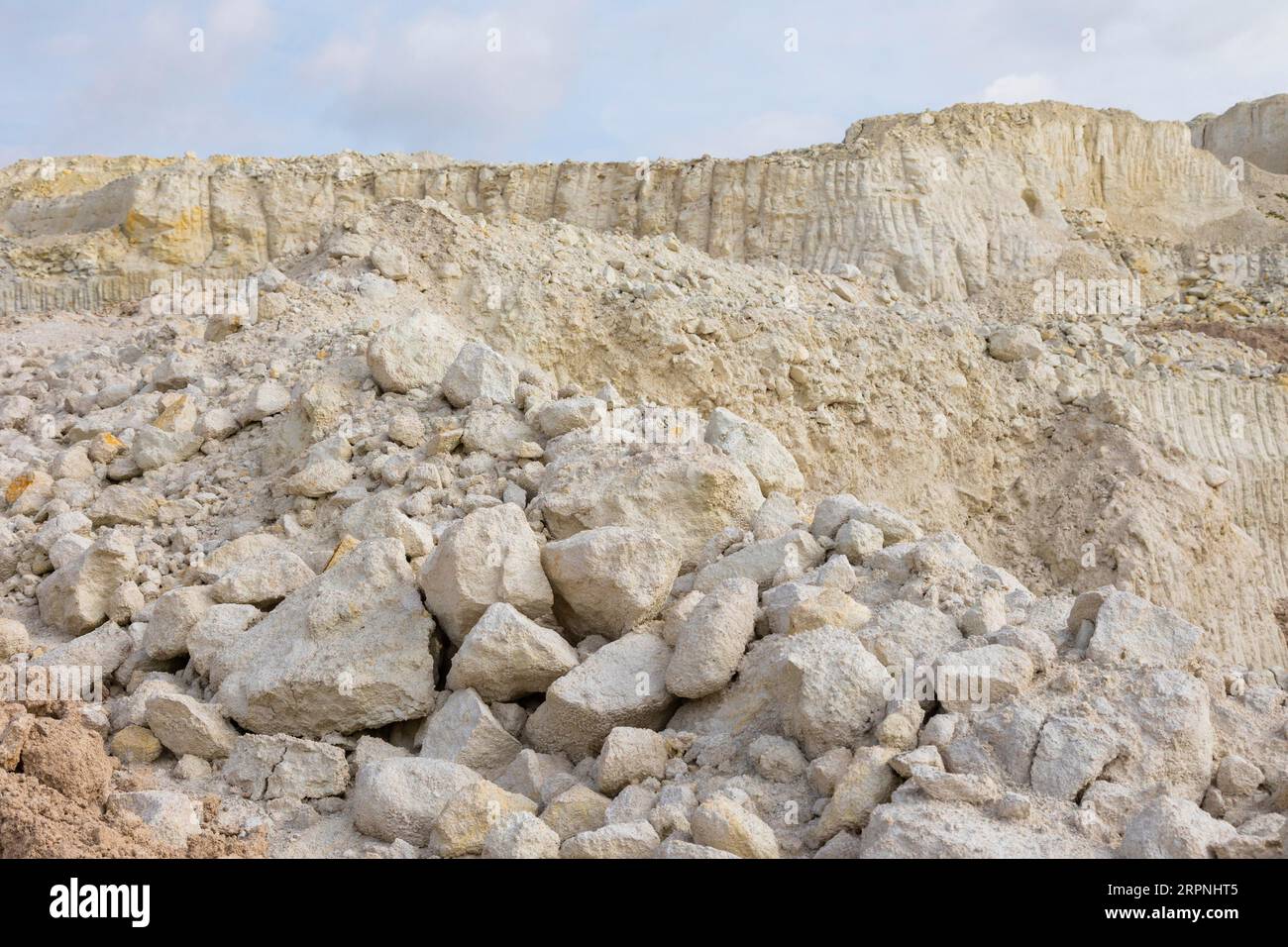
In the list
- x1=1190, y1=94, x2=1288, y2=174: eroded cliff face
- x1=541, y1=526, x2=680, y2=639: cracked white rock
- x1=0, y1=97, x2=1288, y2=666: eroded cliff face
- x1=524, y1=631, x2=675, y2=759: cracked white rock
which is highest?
x1=1190, y1=94, x2=1288, y2=174: eroded cliff face

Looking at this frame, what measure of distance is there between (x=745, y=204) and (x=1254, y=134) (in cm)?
1421

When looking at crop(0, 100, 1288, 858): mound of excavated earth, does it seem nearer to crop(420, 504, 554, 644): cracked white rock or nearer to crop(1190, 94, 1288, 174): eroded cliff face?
crop(420, 504, 554, 644): cracked white rock

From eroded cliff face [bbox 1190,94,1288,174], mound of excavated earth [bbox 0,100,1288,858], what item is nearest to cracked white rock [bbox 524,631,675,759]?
mound of excavated earth [bbox 0,100,1288,858]

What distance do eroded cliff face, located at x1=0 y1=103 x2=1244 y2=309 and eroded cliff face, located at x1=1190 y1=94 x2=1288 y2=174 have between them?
5.68 meters

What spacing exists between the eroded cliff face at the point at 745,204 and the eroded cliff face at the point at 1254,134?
5682 millimetres

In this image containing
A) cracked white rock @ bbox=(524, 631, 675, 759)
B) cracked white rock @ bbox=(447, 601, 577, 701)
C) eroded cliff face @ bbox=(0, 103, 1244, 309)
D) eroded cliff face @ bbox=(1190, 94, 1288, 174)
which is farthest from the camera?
eroded cliff face @ bbox=(1190, 94, 1288, 174)

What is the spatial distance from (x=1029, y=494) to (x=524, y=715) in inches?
350

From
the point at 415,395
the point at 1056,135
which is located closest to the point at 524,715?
the point at 415,395

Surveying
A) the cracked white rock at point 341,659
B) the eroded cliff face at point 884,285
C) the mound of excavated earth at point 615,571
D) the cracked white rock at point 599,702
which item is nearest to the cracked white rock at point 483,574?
the mound of excavated earth at point 615,571

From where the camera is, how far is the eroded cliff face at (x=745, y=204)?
17.2m

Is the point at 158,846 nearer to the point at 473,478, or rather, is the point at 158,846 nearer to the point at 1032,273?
the point at 473,478

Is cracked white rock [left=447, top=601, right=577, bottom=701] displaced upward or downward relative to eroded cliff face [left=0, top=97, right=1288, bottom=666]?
downward

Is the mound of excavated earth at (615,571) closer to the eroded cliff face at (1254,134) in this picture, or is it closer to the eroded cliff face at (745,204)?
the eroded cliff face at (745,204)

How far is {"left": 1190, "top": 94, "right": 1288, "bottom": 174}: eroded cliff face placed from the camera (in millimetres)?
24516
